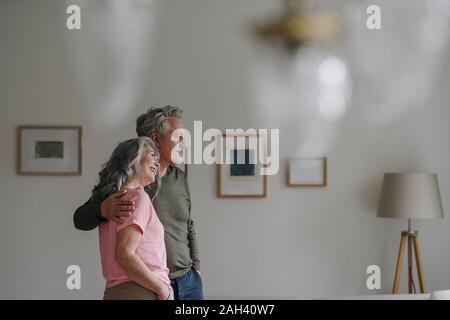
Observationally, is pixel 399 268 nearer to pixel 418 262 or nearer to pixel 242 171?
pixel 418 262

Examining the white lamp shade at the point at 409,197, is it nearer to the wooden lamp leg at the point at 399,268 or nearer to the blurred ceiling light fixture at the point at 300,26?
the wooden lamp leg at the point at 399,268

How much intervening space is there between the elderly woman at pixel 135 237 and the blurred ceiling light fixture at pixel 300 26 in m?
0.88

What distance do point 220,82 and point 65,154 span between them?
847 millimetres

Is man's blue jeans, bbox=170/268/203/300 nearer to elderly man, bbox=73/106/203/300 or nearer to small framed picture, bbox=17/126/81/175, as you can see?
elderly man, bbox=73/106/203/300

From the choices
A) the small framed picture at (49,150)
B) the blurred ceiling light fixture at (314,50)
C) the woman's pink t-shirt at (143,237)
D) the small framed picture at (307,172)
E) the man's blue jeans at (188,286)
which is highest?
the blurred ceiling light fixture at (314,50)

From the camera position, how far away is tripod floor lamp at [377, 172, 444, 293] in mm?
3607

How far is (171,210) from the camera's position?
3176 millimetres

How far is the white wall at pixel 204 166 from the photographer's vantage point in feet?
11.2

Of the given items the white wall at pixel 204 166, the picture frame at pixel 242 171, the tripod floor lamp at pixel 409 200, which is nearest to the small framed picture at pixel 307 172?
the white wall at pixel 204 166

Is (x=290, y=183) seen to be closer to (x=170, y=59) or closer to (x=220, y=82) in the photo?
(x=220, y=82)

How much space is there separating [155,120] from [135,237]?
2.08ft
